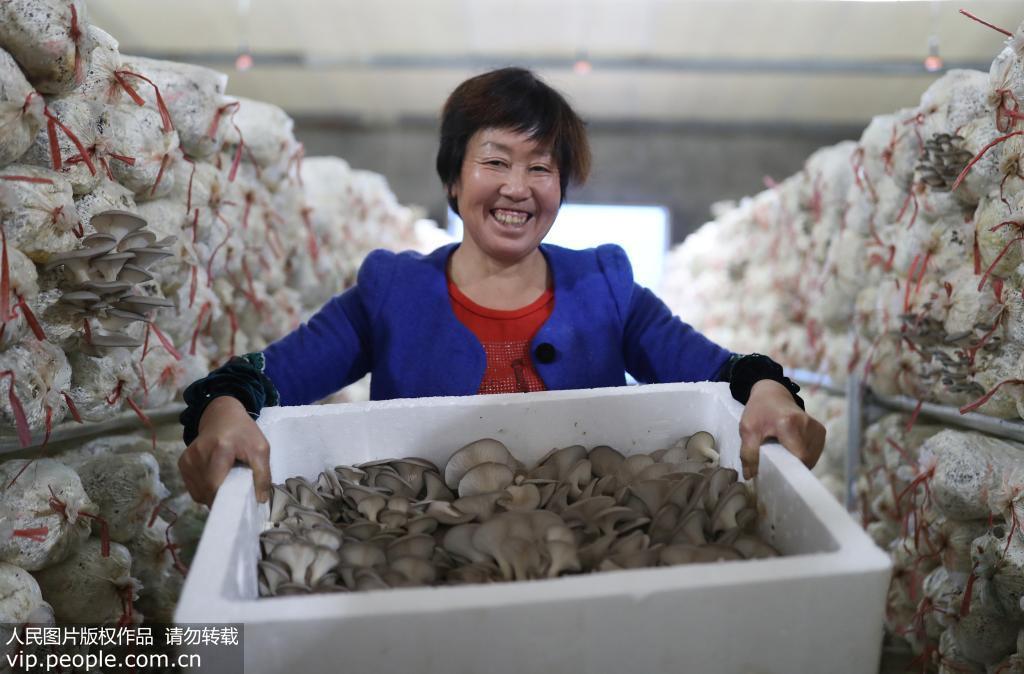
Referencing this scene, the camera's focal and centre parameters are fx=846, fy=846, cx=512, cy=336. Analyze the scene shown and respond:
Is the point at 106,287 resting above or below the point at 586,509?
above

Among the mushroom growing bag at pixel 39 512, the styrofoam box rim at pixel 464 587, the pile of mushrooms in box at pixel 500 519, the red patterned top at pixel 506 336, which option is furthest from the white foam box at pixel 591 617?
the red patterned top at pixel 506 336

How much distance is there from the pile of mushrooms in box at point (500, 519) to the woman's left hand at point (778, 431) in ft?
0.12

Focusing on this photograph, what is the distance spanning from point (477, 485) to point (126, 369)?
2.32ft

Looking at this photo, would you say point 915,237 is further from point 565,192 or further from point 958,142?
point 565,192

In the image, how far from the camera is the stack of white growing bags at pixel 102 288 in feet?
3.63

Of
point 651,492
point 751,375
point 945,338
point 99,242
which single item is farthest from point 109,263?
point 945,338

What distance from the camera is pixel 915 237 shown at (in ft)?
6.75

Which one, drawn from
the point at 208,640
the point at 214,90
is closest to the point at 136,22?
the point at 214,90

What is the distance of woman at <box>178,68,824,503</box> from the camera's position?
5.15 ft

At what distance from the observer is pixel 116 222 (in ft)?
4.08

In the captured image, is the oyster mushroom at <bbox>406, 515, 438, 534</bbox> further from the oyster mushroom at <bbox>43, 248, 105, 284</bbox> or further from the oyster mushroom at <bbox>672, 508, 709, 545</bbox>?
the oyster mushroom at <bbox>43, 248, 105, 284</bbox>

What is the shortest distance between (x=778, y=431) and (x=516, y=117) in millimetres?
795

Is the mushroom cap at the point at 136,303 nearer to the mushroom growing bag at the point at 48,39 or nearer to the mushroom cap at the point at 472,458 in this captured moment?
the mushroom growing bag at the point at 48,39

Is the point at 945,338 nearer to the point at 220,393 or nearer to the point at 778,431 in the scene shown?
the point at 778,431
